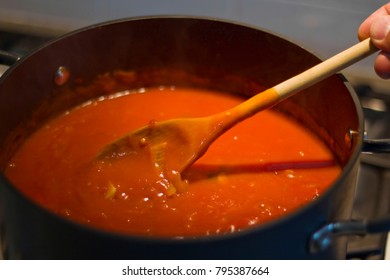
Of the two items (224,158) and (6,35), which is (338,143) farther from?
(6,35)

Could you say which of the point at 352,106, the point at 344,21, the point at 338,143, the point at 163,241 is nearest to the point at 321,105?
the point at 338,143

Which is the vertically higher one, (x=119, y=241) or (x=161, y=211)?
(x=161, y=211)

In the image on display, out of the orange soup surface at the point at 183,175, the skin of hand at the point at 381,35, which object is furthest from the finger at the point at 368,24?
the orange soup surface at the point at 183,175

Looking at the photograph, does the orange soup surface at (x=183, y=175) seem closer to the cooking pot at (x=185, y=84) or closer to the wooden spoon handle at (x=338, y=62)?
the cooking pot at (x=185, y=84)

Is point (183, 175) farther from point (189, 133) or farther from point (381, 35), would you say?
point (381, 35)

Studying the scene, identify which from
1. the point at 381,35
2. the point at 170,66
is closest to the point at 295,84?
the point at 381,35

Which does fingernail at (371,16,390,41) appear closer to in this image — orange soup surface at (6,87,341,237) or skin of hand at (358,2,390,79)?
skin of hand at (358,2,390,79)
